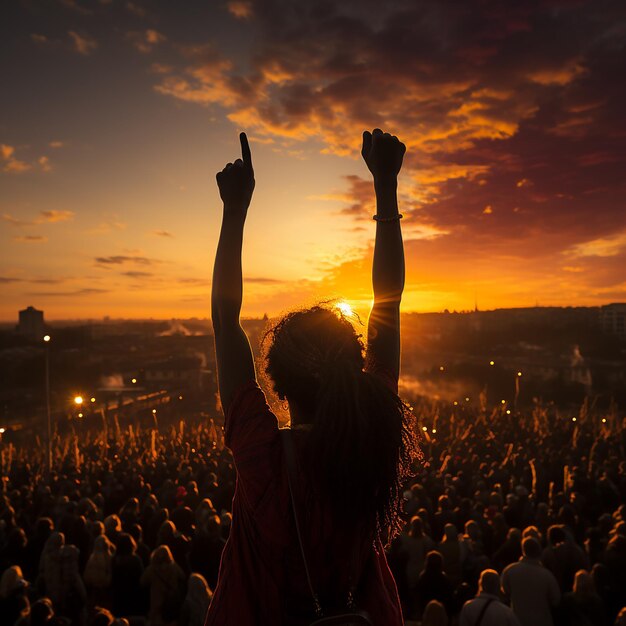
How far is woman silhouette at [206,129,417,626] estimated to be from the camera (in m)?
1.31

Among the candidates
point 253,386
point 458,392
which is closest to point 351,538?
point 253,386

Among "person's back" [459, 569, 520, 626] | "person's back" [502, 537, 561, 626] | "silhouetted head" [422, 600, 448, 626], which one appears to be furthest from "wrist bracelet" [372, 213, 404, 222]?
"person's back" [502, 537, 561, 626]

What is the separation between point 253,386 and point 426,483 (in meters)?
11.9

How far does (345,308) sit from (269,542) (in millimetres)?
734

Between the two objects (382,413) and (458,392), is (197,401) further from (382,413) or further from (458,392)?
(382,413)

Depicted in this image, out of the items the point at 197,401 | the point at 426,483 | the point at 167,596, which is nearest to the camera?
the point at 167,596

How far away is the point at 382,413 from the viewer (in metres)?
1.37

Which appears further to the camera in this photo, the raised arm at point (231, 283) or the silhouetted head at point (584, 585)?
the silhouetted head at point (584, 585)

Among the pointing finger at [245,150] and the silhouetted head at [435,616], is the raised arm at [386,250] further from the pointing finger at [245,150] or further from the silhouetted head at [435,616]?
the silhouetted head at [435,616]

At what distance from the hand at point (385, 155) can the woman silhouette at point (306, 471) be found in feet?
1.90

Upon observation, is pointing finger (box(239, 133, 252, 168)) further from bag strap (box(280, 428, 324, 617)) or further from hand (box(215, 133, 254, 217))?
bag strap (box(280, 428, 324, 617))

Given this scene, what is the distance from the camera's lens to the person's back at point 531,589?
5215mm

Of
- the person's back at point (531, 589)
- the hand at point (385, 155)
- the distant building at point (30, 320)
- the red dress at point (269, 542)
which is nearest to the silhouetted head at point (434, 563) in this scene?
the person's back at point (531, 589)

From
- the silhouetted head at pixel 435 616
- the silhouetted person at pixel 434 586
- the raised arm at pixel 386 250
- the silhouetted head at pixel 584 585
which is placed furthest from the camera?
the silhouetted person at pixel 434 586
